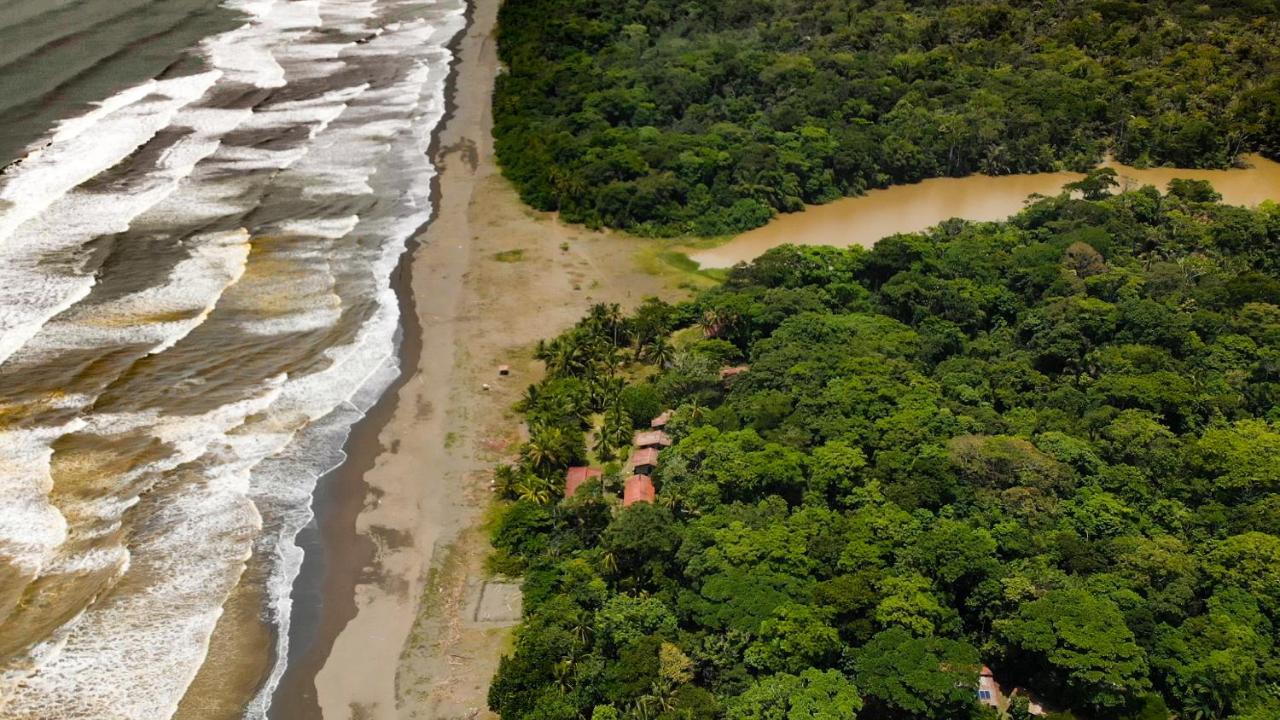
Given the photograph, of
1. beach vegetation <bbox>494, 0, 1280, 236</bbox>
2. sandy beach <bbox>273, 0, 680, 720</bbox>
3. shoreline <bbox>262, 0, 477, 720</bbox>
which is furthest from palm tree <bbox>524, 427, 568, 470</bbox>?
beach vegetation <bbox>494, 0, 1280, 236</bbox>

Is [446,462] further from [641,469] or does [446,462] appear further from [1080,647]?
[1080,647]

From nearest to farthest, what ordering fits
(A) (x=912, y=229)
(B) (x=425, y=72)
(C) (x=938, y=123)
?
(A) (x=912, y=229) < (C) (x=938, y=123) < (B) (x=425, y=72)

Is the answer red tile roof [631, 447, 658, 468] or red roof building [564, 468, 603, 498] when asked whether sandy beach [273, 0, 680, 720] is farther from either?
red tile roof [631, 447, 658, 468]

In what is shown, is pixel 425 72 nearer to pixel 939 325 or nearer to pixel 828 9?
pixel 828 9

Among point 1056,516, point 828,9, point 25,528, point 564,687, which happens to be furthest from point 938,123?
point 25,528

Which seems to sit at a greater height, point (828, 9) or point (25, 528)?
point (828, 9)

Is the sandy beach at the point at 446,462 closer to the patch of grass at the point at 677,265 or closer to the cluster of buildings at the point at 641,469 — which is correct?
the patch of grass at the point at 677,265

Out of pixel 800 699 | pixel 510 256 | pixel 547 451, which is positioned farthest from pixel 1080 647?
pixel 510 256
